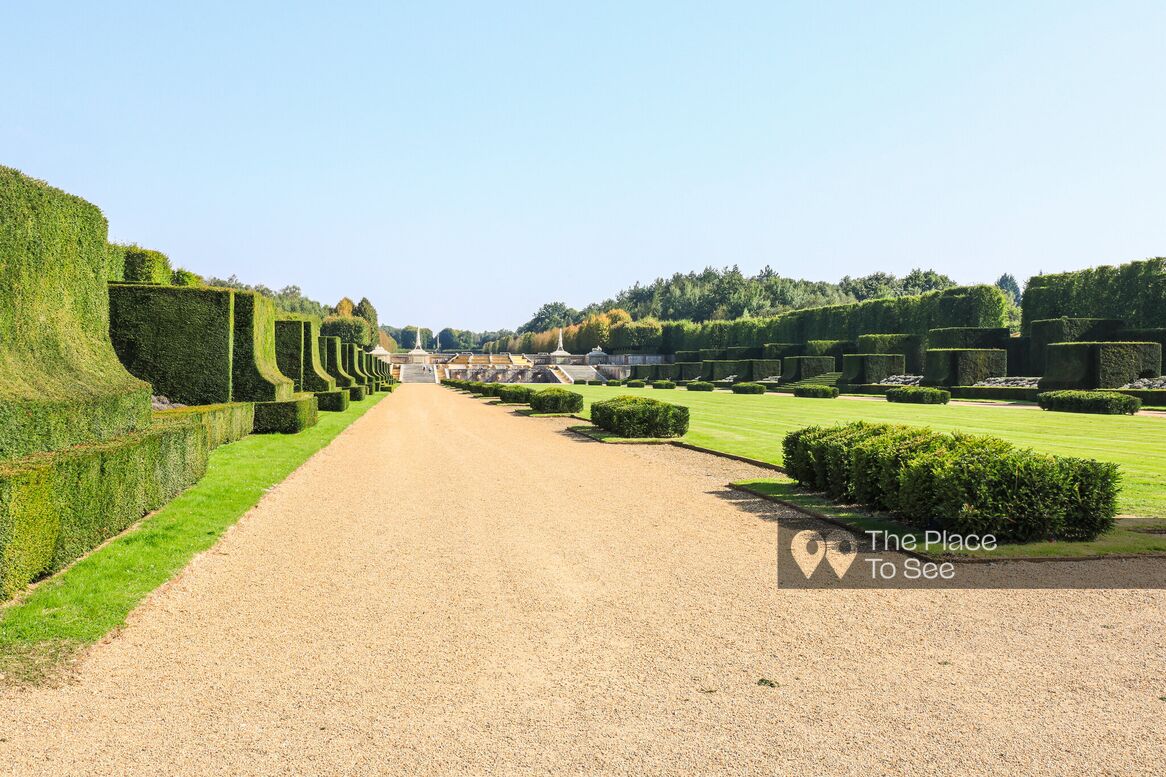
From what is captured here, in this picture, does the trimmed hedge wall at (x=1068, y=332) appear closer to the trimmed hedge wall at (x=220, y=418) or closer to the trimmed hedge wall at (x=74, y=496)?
the trimmed hedge wall at (x=220, y=418)

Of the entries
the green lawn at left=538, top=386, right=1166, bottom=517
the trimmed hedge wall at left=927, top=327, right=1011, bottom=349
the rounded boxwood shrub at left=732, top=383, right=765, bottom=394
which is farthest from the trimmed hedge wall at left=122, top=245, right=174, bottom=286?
the trimmed hedge wall at left=927, top=327, right=1011, bottom=349

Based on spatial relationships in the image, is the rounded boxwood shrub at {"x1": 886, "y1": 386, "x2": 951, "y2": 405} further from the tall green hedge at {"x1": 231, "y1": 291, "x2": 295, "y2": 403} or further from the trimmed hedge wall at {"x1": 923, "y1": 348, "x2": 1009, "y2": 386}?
the tall green hedge at {"x1": 231, "y1": 291, "x2": 295, "y2": 403}

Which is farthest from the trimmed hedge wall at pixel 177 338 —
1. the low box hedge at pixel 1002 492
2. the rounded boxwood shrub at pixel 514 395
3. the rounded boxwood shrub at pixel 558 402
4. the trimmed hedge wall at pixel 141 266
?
the rounded boxwood shrub at pixel 514 395

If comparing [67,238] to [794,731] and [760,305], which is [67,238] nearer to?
[794,731]

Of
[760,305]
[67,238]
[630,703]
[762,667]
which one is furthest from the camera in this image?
[760,305]

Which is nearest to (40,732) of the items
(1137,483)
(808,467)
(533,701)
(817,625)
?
(533,701)

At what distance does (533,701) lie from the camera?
14.8 ft

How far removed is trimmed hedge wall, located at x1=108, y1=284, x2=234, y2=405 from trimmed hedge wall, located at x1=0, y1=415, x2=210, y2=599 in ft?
29.8

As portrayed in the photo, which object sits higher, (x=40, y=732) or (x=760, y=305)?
(x=760, y=305)

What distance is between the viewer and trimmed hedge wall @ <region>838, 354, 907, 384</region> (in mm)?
50281

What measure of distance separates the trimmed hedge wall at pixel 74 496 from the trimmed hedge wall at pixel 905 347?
163 feet

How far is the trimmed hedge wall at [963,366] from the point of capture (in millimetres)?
42969

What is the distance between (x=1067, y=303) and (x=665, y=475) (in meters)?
45.0

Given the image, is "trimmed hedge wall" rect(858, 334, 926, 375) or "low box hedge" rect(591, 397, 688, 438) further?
"trimmed hedge wall" rect(858, 334, 926, 375)
